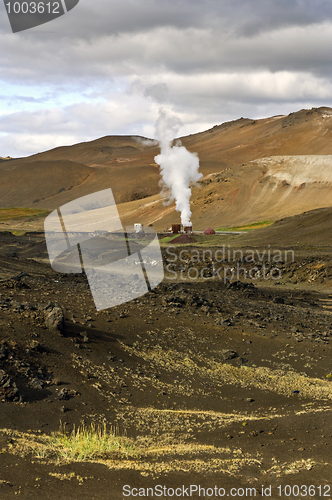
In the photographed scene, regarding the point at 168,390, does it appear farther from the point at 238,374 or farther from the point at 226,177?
the point at 226,177

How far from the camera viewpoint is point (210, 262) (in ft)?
116

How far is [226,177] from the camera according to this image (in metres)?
86.8

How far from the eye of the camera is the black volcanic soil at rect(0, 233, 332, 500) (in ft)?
21.3

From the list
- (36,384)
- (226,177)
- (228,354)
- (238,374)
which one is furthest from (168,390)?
(226,177)

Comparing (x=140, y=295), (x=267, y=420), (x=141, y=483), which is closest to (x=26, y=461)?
(x=141, y=483)

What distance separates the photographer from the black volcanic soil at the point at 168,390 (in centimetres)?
649

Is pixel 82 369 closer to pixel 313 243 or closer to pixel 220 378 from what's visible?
pixel 220 378

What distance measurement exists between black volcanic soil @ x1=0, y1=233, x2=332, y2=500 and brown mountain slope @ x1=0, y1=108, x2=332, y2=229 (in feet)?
189

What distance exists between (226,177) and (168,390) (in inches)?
3112

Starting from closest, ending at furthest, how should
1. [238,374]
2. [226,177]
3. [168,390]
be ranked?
[168,390] → [238,374] → [226,177]

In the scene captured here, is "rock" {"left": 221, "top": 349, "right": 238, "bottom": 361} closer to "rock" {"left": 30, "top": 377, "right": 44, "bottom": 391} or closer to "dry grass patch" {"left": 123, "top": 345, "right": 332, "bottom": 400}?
"dry grass patch" {"left": 123, "top": 345, "right": 332, "bottom": 400}

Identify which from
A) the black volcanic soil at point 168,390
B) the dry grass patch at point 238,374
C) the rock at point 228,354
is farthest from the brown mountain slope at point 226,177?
the dry grass patch at point 238,374

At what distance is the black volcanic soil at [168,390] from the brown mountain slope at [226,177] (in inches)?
2265

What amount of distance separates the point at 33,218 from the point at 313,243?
207ft
